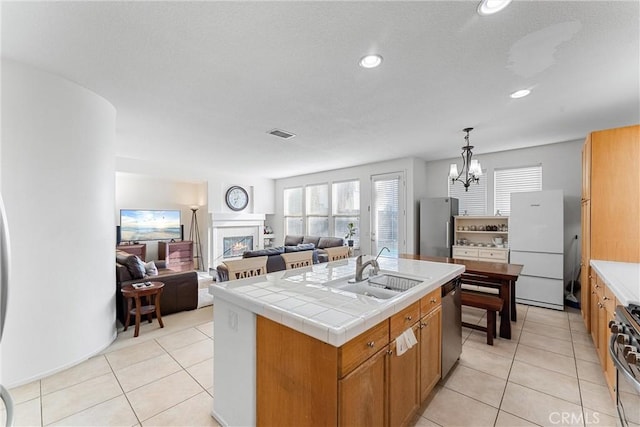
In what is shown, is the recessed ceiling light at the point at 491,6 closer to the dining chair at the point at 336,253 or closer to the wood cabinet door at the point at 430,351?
the wood cabinet door at the point at 430,351

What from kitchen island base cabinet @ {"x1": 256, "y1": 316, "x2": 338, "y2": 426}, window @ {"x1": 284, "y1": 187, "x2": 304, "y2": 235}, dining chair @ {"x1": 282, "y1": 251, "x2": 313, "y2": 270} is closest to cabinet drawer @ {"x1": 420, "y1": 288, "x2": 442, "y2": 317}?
kitchen island base cabinet @ {"x1": 256, "y1": 316, "x2": 338, "y2": 426}

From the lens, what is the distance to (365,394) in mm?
1340

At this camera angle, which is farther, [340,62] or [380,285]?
[380,285]

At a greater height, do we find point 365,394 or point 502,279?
point 502,279

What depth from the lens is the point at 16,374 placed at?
7.29 feet

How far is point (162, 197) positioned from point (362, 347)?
23.9 feet

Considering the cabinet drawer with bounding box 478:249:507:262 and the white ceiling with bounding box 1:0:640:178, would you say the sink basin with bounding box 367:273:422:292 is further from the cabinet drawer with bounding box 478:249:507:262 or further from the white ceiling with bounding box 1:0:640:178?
the cabinet drawer with bounding box 478:249:507:262

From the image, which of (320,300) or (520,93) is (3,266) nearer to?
(320,300)

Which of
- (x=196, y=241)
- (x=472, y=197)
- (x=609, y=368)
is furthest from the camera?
(x=196, y=241)

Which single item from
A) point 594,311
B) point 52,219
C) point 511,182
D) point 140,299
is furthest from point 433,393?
point 511,182

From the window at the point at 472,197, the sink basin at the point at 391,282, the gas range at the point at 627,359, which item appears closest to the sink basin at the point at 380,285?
the sink basin at the point at 391,282

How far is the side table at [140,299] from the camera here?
314 centimetres

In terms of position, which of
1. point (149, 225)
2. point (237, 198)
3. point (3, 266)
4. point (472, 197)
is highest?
point (237, 198)

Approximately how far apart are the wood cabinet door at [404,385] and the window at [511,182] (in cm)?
403
